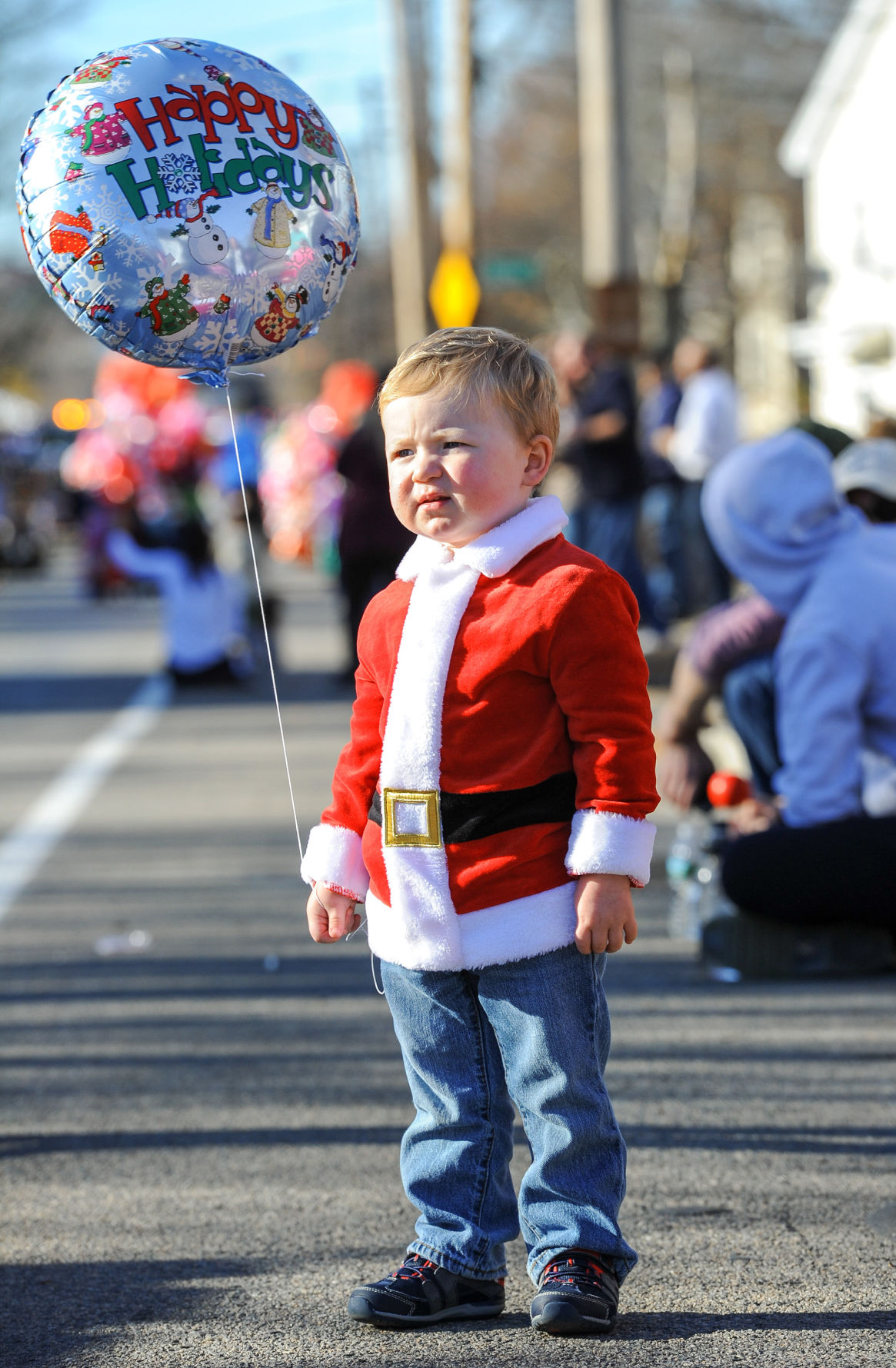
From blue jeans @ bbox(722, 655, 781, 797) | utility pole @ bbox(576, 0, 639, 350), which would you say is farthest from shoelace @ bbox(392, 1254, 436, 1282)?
utility pole @ bbox(576, 0, 639, 350)

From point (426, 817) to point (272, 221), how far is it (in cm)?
124

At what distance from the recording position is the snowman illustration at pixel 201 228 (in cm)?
364

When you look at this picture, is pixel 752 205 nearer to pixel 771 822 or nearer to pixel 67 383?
pixel 771 822

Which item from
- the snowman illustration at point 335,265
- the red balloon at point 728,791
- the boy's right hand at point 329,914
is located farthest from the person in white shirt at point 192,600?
the boy's right hand at point 329,914

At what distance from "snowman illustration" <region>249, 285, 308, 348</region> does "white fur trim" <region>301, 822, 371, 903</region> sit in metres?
1.05

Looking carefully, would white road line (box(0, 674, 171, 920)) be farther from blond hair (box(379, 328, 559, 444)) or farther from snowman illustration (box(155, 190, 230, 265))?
blond hair (box(379, 328, 559, 444))

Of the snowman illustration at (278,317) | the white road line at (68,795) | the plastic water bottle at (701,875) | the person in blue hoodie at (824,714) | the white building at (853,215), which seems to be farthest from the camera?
the white building at (853,215)

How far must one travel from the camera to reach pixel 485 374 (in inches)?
124

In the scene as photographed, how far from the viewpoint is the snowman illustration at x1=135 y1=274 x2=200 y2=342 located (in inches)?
145

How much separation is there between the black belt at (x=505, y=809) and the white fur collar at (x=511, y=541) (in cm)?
37

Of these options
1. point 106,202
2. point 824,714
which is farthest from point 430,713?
point 824,714

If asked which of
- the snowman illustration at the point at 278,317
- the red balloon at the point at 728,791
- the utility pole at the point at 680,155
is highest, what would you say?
the utility pole at the point at 680,155

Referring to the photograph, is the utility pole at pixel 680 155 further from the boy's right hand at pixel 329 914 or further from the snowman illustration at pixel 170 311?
the boy's right hand at pixel 329 914

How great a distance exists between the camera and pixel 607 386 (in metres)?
13.0
